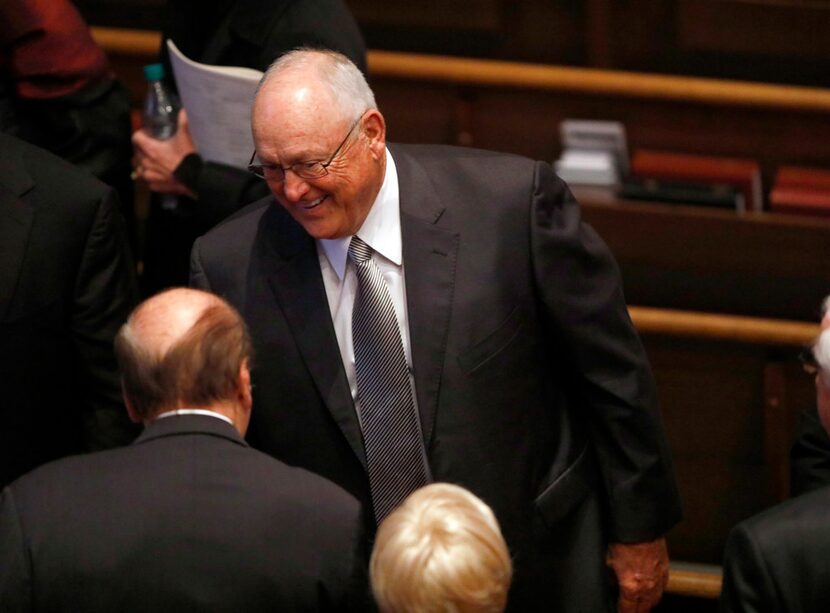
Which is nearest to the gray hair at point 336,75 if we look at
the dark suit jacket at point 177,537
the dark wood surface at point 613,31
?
the dark suit jacket at point 177,537

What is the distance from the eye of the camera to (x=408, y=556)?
1924 mm

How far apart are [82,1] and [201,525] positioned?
8.70 ft

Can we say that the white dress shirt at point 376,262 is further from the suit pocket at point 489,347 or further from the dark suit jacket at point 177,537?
the dark suit jacket at point 177,537

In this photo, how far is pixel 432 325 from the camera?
2.50m

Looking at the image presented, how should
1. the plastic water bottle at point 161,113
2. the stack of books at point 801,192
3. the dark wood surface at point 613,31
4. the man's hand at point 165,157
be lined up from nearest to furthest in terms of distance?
1. the man's hand at point 165,157
2. the plastic water bottle at point 161,113
3. the stack of books at point 801,192
4. the dark wood surface at point 613,31

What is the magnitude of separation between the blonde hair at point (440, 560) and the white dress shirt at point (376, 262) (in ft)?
1.87

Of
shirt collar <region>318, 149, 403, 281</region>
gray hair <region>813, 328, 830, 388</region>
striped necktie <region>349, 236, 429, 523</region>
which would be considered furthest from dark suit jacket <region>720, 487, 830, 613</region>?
shirt collar <region>318, 149, 403, 281</region>

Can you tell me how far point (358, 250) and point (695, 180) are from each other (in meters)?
1.67

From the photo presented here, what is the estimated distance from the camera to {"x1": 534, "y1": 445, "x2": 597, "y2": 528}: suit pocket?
8.70ft

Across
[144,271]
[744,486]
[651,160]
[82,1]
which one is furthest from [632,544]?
[82,1]

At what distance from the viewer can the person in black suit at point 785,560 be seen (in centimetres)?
211

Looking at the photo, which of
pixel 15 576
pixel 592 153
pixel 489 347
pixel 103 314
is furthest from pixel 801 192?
pixel 15 576

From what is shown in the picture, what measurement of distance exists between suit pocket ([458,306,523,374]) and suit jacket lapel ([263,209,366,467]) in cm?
21

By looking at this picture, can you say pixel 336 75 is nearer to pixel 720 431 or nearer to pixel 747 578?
pixel 747 578
